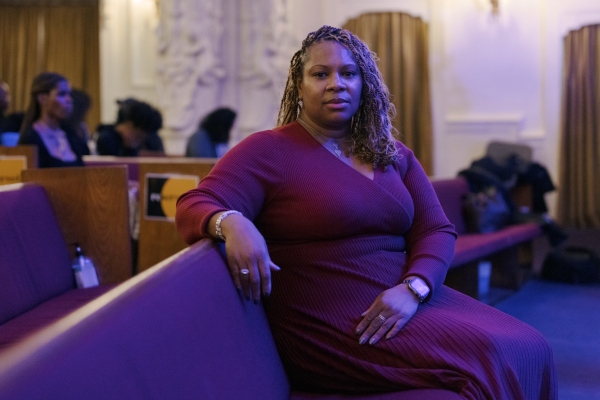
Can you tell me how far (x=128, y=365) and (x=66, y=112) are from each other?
152 inches

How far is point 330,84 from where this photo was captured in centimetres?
201

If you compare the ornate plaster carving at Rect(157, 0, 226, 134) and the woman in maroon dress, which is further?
the ornate plaster carving at Rect(157, 0, 226, 134)

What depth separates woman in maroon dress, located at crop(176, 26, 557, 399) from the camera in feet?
5.54

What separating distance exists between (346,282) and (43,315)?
1.29 meters

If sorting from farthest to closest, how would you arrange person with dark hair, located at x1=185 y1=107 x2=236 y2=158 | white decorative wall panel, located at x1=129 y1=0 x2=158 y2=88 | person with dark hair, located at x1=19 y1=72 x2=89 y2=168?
white decorative wall panel, located at x1=129 y1=0 x2=158 y2=88 → person with dark hair, located at x1=185 y1=107 x2=236 y2=158 → person with dark hair, located at x1=19 y1=72 x2=89 y2=168

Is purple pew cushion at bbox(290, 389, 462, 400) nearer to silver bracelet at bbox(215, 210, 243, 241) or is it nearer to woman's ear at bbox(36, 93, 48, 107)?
silver bracelet at bbox(215, 210, 243, 241)

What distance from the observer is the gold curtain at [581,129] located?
7.91m

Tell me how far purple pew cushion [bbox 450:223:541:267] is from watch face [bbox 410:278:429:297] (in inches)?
89.8

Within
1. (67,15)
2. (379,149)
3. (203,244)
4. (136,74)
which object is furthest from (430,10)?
(203,244)

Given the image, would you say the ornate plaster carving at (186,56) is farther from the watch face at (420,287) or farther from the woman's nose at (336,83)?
the watch face at (420,287)

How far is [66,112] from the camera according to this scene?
4.53 m

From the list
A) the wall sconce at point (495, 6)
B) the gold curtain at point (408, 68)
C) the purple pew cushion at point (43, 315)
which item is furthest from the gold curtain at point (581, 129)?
the purple pew cushion at point (43, 315)

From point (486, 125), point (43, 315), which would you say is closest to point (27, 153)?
point (43, 315)

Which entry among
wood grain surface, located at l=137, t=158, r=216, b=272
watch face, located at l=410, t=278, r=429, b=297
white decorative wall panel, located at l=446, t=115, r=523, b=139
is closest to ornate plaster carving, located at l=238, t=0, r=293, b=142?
white decorative wall panel, located at l=446, t=115, r=523, b=139
